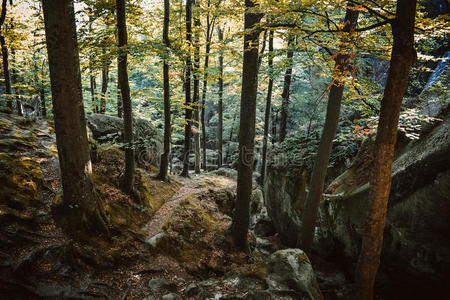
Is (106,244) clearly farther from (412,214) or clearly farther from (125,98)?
(412,214)

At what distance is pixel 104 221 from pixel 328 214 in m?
7.62

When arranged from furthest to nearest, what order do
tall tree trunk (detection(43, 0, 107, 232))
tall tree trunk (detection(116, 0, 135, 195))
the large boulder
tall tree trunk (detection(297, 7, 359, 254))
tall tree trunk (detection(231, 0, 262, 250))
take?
tall tree trunk (detection(297, 7, 359, 254)), tall tree trunk (detection(116, 0, 135, 195)), tall tree trunk (detection(231, 0, 262, 250)), the large boulder, tall tree trunk (detection(43, 0, 107, 232))

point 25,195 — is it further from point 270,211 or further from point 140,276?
point 270,211

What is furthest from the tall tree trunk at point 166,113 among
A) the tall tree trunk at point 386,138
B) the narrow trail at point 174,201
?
the tall tree trunk at point 386,138

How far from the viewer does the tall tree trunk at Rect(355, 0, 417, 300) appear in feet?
11.7

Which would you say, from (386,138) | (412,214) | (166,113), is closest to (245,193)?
(412,214)

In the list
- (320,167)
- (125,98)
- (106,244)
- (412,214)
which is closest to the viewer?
(106,244)

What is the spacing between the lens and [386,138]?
3834mm

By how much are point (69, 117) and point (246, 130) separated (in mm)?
4539

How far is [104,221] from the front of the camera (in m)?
5.72

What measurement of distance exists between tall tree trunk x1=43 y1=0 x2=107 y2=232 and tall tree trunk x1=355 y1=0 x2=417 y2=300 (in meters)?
5.68

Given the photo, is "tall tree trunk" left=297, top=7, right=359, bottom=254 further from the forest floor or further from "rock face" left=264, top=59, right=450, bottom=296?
the forest floor

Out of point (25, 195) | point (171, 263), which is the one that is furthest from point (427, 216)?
point (25, 195)

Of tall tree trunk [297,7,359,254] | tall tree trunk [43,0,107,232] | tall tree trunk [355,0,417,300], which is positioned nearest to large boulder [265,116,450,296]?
tall tree trunk [297,7,359,254]
